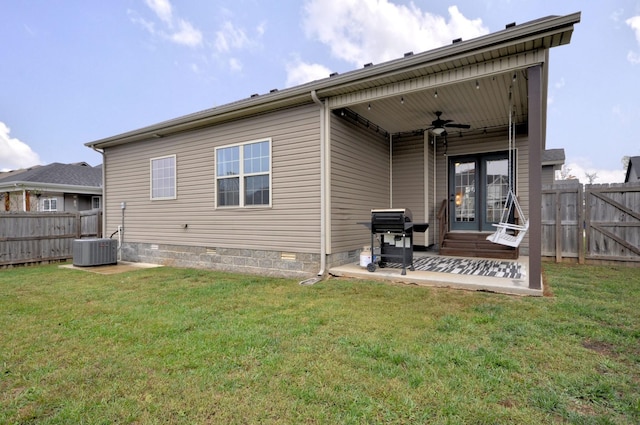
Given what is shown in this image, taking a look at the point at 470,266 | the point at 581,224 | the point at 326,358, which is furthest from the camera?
the point at 581,224

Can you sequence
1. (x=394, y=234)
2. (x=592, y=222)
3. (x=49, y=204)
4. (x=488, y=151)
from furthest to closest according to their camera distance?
(x=49, y=204), (x=488, y=151), (x=592, y=222), (x=394, y=234)

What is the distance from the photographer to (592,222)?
643cm

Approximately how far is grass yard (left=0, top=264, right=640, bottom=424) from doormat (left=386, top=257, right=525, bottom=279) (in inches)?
31.2

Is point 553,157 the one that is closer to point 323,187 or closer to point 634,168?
point 323,187

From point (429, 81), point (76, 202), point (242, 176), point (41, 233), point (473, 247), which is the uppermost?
point (429, 81)

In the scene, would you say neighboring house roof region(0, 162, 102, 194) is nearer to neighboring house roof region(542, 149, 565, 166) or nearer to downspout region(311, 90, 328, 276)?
downspout region(311, 90, 328, 276)

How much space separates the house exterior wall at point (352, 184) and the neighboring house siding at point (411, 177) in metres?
0.63

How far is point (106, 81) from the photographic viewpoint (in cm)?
1423

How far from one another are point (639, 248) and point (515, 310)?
15.7 ft

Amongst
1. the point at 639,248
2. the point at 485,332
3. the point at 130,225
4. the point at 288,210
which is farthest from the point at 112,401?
the point at 639,248

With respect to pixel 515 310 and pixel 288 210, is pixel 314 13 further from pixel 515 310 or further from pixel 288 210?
pixel 515 310

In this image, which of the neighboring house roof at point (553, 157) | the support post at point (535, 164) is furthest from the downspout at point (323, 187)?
the neighboring house roof at point (553, 157)

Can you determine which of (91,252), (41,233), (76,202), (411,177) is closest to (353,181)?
(411,177)

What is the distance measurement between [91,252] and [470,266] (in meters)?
8.42
